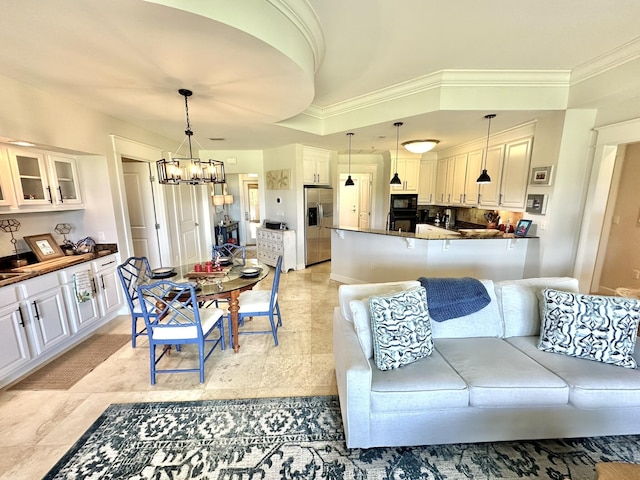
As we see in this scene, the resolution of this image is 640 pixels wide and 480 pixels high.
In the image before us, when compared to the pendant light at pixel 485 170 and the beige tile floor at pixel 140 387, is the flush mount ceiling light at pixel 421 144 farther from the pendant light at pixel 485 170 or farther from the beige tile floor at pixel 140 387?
the beige tile floor at pixel 140 387

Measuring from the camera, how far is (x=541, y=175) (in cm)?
325

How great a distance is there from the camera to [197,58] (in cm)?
182

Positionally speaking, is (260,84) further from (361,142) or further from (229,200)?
(229,200)

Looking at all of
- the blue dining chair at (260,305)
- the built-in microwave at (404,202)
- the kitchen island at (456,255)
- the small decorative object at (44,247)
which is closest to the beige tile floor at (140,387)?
the blue dining chair at (260,305)

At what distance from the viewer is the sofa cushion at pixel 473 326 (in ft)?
6.52

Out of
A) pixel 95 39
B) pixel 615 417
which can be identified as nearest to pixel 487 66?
pixel 615 417

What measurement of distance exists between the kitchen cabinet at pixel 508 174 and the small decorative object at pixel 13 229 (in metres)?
5.93

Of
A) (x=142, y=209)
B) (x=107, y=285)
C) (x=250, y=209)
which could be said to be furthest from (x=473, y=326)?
(x=250, y=209)

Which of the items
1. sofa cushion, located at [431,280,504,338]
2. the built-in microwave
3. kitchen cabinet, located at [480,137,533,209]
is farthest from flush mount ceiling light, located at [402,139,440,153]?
sofa cushion, located at [431,280,504,338]

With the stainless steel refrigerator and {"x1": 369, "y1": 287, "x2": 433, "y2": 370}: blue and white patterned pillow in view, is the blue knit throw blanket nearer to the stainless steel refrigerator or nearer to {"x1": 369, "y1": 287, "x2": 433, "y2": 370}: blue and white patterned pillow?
{"x1": 369, "y1": 287, "x2": 433, "y2": 370}: blue and white patterned pillow

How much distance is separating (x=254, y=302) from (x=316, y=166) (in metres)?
3.53

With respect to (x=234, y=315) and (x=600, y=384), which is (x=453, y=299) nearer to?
(x=600, y=384)

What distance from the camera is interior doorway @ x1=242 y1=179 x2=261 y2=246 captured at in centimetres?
794

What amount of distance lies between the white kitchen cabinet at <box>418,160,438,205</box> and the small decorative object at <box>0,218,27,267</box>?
21.3 ft
